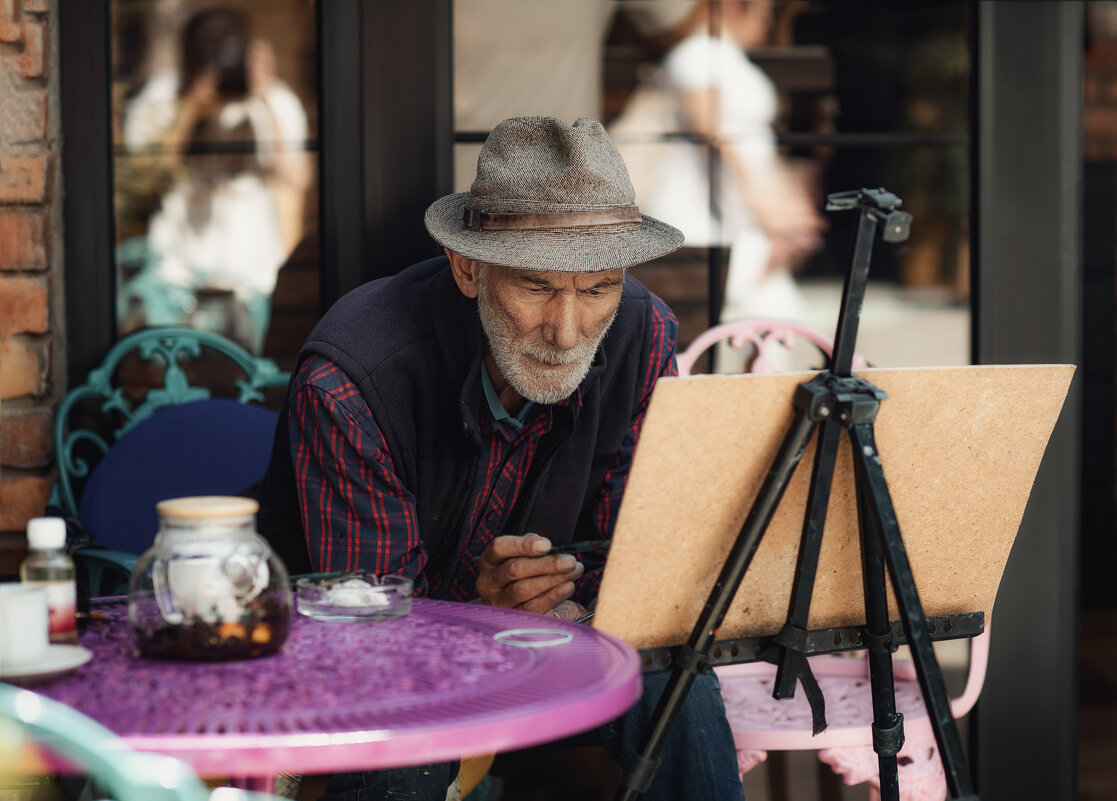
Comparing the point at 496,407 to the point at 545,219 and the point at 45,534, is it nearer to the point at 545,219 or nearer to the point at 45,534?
the point at 545,219

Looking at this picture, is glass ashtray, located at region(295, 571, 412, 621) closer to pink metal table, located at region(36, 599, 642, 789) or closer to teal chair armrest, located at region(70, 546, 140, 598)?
pink metal table, located at region(36, 599, 642, 789)

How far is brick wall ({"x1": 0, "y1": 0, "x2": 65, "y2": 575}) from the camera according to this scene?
2.25 meters

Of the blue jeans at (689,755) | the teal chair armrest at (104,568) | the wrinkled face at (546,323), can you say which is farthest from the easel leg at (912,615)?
the teal chair armrest at (104,568)

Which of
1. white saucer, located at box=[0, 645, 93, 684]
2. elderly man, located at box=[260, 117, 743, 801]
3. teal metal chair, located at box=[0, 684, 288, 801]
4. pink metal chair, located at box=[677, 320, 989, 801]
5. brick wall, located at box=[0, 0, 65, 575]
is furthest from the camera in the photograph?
brick wall, located at box=[0, 0, 65, 575]

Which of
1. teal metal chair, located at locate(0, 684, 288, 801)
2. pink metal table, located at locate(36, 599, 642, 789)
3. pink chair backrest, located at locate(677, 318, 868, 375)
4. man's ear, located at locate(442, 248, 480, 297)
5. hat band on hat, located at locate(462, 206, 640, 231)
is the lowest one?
pink metal table, located at locate(36, 599, 642, 789)

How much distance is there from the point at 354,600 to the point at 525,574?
322mm

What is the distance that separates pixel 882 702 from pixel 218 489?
133cm

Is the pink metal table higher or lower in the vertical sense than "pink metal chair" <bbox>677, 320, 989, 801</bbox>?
higher

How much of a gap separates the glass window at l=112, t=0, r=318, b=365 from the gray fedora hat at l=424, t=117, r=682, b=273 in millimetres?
672

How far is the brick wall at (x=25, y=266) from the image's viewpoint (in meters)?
2.25

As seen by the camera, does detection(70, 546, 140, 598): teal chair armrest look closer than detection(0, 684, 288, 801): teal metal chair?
No

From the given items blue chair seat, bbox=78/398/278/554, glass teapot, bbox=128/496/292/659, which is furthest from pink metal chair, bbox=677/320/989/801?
glass teapot, bbox=128/496/292/659

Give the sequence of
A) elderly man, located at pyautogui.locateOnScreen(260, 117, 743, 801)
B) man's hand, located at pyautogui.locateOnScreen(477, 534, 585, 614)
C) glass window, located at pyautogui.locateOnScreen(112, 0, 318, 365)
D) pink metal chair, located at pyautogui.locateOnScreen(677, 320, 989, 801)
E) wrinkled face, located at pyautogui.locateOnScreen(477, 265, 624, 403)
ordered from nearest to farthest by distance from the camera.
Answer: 1. man's hand, located at pyautogui.locateOnScreen(477, 534, 585, 614)
2. elderly man, located at pyautogui.locateOnScreen(260, 117, 743, 801)
3. wrinkled face, located at pyautogui.locateOnScreen(477, 265, 624, 403)
4. pink metal chair, located at pyautogui.locateOnScreen(677, 320, 989, 801)
5. glass window, located at pyautogui.locateOnScreen(112, 0, 318, 365)

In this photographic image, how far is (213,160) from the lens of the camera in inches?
97.3
